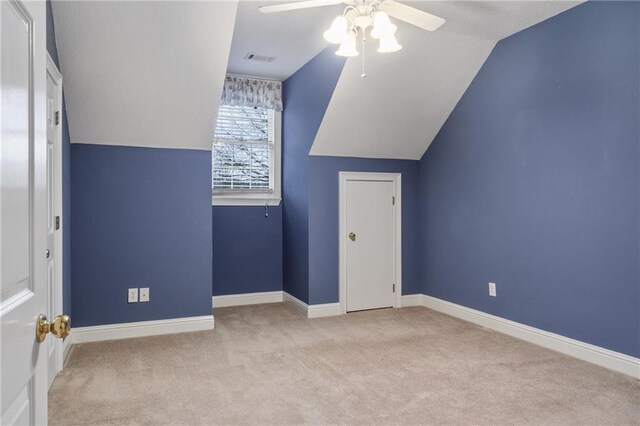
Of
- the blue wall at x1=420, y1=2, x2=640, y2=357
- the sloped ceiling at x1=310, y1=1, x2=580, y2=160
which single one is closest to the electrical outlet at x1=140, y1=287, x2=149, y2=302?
the sloped ceiling at x1=310, y1=1, x2=580, y2=160

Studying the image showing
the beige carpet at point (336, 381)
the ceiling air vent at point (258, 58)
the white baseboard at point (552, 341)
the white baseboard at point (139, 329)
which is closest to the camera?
the beige carpet at point (336, 381)

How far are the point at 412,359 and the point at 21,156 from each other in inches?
114

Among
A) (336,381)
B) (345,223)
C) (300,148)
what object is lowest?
(336,381)

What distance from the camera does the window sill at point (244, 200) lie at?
4.95 meters

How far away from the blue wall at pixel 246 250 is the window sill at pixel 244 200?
0.05 meters

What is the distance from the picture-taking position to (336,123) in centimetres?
426

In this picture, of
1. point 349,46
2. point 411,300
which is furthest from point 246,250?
point 349,46

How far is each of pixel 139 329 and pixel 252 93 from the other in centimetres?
267

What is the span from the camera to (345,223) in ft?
15.3

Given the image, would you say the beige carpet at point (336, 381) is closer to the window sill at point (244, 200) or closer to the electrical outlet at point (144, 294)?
the electrical outlet at point (144, 294)

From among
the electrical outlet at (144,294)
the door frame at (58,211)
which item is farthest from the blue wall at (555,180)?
the door frame at (58,211)

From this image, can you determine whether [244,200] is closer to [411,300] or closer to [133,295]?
[133,295]

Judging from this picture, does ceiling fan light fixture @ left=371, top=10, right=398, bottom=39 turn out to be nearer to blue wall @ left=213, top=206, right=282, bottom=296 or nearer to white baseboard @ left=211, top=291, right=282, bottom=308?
blue wall @ left=213, top=206, right=282, bottom=296

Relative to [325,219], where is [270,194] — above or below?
above
